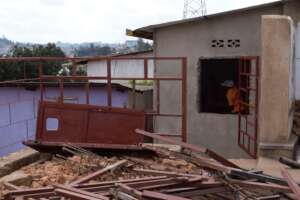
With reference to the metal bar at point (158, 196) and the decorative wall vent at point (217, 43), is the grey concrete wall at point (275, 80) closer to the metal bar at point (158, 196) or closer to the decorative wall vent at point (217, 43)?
the metal bar at point (158, 196)

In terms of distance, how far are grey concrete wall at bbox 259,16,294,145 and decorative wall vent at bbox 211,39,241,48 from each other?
4427mm

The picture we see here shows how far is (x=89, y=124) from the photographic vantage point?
325 inches

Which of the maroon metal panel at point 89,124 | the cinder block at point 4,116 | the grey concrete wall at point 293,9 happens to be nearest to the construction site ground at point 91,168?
the maroon metal panel at point 89,124

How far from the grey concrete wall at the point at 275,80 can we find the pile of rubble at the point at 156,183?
154 cm

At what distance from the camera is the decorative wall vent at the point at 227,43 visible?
12.5 m

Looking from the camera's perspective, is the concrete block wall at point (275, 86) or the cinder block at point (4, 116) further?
the cinder block at point (4, 116)

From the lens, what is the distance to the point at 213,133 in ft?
42.0

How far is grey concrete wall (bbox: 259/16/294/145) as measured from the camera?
7984 millimetres

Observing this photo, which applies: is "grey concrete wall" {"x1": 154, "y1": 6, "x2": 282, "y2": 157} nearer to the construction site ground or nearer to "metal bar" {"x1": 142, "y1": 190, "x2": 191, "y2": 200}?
the construction site ground

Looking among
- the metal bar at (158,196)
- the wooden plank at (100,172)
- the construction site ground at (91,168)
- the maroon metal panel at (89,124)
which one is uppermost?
the maroon metal panel at (89,124)

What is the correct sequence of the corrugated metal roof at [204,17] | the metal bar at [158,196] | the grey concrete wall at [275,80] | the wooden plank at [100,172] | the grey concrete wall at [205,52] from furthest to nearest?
the grey concrete wall at [205,52], the corrugated metal roof at [204,17], the grey concrete wall at [275,80], the wooden plank at [100,172], the metal bar at [158,196]

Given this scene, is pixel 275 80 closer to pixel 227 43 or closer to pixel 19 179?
pixel 19 179

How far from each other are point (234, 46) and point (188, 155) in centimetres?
632

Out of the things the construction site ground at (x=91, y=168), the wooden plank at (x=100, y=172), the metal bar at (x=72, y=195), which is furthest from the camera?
the construction site ground at (x=91, y=168)
